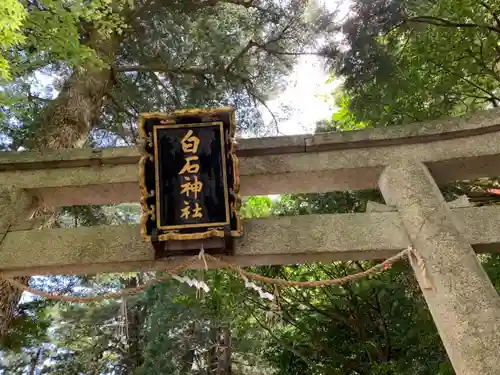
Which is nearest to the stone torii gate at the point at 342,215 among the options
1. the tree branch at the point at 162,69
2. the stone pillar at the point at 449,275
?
the stone pillar at the point at 449,275

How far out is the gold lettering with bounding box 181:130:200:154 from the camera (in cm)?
345

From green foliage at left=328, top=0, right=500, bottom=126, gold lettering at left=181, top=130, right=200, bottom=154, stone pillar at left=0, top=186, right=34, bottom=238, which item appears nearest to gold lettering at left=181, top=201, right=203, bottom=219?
gold lettering at left=181, top=130, right=200, bottom=154

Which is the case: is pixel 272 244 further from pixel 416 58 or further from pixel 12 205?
pixel 416 58

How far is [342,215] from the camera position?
3.42 metres

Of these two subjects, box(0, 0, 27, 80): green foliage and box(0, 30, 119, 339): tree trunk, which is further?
box(0, 30, 119, 339): tree trunk

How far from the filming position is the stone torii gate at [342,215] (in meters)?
2.96

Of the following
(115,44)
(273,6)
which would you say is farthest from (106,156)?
(273,6)

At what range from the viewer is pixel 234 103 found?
26.7ft

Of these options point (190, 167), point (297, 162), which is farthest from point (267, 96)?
point (190, 167)

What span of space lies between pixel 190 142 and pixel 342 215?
1.32 meters

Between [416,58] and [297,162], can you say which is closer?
[297,162]

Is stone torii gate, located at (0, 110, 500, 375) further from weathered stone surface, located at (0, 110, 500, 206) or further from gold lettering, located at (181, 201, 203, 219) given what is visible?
gold lettering, located at (181, 201, 203, 219)

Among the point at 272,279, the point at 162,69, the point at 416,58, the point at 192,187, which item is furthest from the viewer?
the point at 162,69

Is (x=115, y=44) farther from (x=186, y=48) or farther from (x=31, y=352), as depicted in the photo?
(x=31, y=352)
